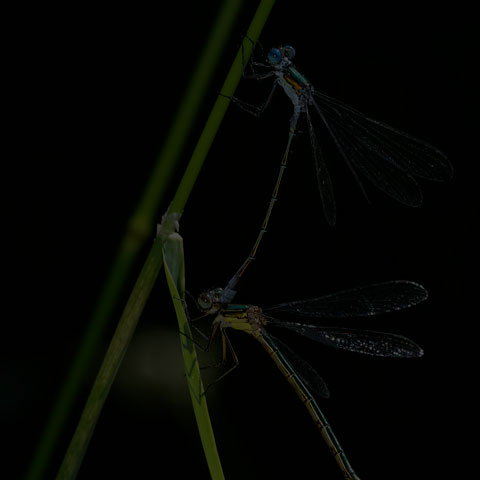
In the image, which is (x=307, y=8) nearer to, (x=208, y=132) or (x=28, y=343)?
(x=208, y=132)

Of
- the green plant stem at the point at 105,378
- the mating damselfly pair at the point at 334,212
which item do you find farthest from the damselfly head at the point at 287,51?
the green plant stem at the point at 105,378

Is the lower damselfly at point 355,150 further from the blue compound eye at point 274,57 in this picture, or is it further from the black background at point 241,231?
the black background at point 241,231

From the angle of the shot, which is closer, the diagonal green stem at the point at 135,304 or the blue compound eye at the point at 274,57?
the diagonal green stem at the point at 135,304

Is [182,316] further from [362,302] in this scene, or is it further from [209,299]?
[362,302]

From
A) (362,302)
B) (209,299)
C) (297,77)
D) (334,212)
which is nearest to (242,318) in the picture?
(209,299)

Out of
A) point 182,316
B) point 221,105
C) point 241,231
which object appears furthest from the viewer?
point 241,231

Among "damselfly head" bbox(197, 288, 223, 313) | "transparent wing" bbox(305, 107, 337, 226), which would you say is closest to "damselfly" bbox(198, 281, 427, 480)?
"damselfly head" bbox(197, 288, 223, 313)
